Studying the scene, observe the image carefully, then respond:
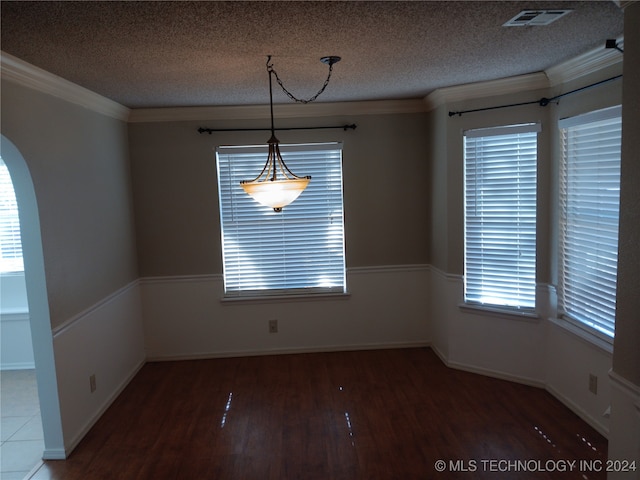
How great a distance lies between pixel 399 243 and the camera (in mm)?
4812

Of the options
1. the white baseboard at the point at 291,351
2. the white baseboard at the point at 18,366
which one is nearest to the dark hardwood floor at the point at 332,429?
the white baseboard at the point at 291,351

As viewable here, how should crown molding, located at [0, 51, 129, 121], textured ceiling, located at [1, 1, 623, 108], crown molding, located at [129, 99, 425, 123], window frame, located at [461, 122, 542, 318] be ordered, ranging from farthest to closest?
crown molding, located at [129, 99, 425, 123] → window frame, located at [461, 122, 542, 318] → crown molding, located at [0, 51, 129, 121] → textured ceiling, located at [1, 1, 623, 108]

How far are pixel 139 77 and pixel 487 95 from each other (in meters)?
2.72

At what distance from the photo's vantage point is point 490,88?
3787 mm

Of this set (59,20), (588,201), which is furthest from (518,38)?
(59,20)

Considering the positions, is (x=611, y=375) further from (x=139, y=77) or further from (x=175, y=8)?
(x=139, y=77)

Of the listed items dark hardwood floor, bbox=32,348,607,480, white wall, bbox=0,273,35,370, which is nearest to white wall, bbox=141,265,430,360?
dark hardwood floor, bbox=32,348,607,480

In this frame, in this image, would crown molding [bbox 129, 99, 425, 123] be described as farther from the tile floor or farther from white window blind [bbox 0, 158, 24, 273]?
the tile floor

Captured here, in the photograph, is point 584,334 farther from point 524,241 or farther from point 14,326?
point 14,326

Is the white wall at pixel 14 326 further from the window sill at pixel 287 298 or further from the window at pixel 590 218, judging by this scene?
the window at pixel 590 218

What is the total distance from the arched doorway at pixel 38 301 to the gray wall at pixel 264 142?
1771 millimetres

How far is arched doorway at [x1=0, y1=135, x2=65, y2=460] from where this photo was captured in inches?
110

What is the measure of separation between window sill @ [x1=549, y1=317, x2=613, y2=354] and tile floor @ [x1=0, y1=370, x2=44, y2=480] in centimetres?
380

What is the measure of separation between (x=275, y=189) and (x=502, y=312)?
2.40m
